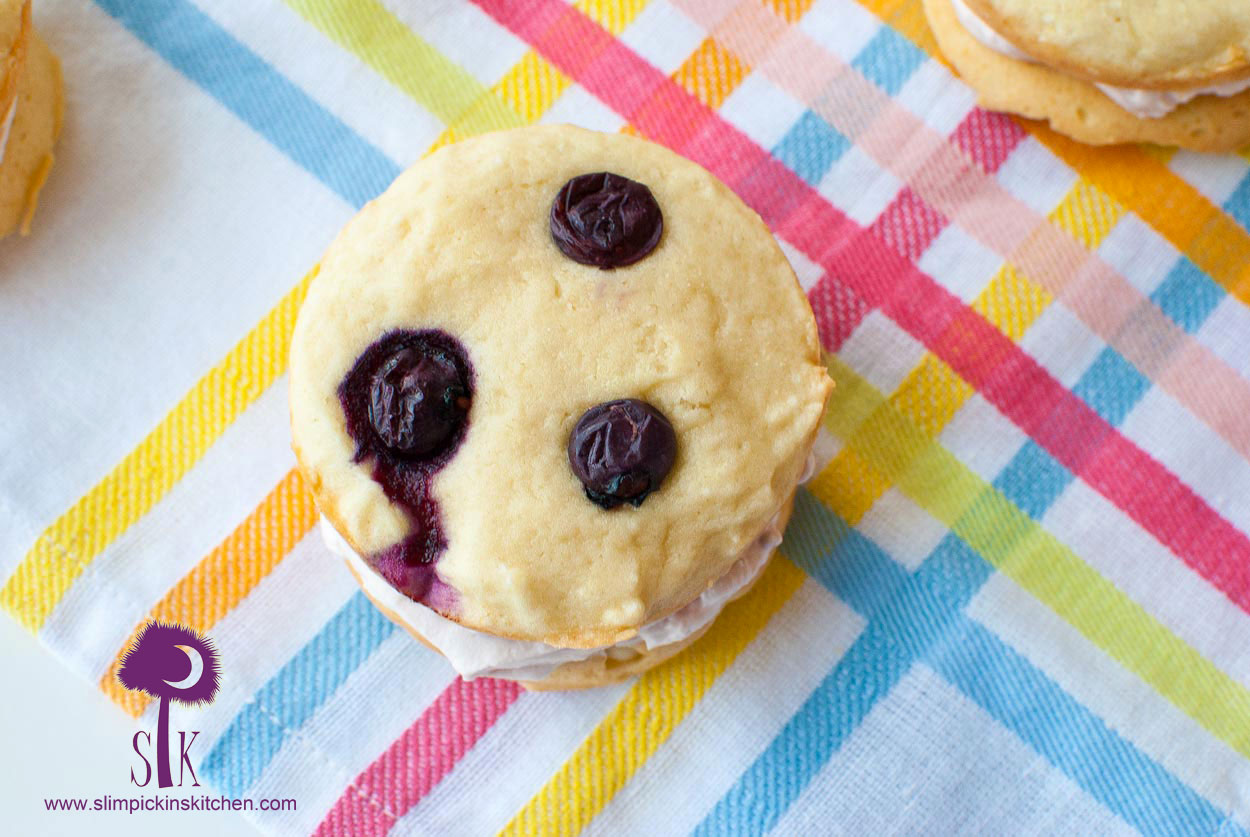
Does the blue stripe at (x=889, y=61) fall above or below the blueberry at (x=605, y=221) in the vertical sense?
above

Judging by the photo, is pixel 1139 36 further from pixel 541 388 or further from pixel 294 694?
pixel 294 694

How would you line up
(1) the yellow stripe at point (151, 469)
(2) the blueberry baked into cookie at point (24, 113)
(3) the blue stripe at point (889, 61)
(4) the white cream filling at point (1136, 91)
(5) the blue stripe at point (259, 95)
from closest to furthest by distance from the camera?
(2) the blueberry baked into cookie at point (24, 113) → (1) the yellow stripe at point (151, 469) → (4) the white cream filling at point (1136, 91) → (5) the blue stripe at point (259, 95) → (3) the blue stripe at point (889, 61)

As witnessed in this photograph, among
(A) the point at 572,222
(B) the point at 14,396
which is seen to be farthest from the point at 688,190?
(B) the point at 14,396

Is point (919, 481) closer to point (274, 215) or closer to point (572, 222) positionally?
point (572, 222)

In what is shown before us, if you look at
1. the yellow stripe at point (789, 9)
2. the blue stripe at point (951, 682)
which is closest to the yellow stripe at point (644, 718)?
the blue stripe at point (951, 682)

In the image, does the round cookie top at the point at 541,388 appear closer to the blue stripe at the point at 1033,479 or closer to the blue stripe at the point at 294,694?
the blue stripe at the point at 294,694

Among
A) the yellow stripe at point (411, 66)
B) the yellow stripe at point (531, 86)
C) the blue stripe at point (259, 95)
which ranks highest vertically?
the yellow stripe at point (531, 86)

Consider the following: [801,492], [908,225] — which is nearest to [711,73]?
[908,225]

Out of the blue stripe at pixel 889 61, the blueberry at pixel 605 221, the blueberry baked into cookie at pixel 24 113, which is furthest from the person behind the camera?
the blue stripe at pixel 889 61

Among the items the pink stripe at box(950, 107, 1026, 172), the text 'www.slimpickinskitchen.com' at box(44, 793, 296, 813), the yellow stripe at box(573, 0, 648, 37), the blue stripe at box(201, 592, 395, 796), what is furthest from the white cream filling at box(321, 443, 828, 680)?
the yellow stripe at box(573, 0, 648, 37)
